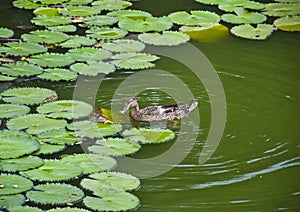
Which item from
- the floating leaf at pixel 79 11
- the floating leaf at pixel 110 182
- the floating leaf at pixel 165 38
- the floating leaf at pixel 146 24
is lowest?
the floating leaf at pixel 110 182

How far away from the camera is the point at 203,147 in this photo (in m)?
6.01

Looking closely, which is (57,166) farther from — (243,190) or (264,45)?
(264,45)

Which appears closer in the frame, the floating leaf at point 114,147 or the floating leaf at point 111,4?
the floating leaf at point 114,147

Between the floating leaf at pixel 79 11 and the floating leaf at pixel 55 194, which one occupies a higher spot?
the floating leaf at pixel 79 11

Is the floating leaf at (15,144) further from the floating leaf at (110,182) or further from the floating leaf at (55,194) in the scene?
the floating leaf at (110,182)

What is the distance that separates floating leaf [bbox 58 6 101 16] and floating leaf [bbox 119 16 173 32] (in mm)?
402

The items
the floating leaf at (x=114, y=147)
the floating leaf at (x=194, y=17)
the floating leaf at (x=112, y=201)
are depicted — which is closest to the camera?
the floating leaf at (x=112, y=201)

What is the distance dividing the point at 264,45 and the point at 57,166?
333 centimetres

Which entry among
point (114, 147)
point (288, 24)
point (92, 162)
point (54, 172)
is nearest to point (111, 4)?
point (288, 24)

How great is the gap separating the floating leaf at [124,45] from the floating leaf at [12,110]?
4.91 ft

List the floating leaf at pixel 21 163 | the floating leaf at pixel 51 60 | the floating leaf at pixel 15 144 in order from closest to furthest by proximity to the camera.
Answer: the floating leaf at pixel 21 163, the floating leaf at pixel 15 144, the floating leaf at pixel 51 60

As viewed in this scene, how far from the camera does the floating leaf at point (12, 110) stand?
624 cm

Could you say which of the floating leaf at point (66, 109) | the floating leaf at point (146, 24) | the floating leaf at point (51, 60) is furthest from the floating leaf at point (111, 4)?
the floating leaf at point (66, 109)

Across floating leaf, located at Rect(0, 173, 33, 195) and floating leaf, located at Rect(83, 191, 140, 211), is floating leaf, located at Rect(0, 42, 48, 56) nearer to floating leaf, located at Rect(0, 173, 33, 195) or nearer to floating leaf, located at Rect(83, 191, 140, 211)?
floating leaf, located at Rect(0, 173, 33, 195)
